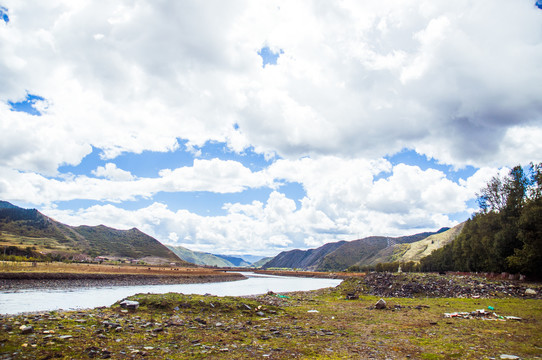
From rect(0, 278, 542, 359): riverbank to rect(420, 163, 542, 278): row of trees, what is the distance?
2411 cm

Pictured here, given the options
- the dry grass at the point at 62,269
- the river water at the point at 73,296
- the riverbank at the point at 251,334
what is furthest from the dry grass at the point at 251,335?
the dry grass at the point at 62,269

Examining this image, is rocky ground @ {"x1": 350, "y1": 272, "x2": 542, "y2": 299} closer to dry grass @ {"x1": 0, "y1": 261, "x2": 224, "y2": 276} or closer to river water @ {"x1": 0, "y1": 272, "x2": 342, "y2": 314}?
river water @ {"x1": 0, "y1": 272, "x2": 342, "y2": 314}

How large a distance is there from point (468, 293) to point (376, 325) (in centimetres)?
2363

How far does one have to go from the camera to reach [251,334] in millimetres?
14031

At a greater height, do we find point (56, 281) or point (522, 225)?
point (522, 225)

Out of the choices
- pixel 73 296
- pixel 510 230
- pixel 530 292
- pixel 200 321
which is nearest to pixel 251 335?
pixel 200 321

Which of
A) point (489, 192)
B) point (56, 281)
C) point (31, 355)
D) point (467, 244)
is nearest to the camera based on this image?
point (31, 355)

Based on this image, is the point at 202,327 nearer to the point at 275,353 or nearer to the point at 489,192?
the point at 275,353

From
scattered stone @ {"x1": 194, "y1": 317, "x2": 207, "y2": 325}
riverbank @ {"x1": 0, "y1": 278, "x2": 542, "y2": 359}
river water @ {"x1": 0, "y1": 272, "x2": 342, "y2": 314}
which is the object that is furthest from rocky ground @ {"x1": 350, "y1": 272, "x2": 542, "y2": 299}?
scattered stone @ {"x1": 194, "y1": 317, "x2": 207, "y2": 325}

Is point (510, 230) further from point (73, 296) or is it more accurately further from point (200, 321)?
point (73, 296)

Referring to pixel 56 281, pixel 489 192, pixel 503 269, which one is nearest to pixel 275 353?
pixel 503 269

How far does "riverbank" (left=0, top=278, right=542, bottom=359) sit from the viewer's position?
1060 cm

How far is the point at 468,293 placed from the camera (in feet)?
111

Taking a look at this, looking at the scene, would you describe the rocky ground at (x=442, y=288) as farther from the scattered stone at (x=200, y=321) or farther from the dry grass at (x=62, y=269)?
the dry grass at (x=62, y=269)
